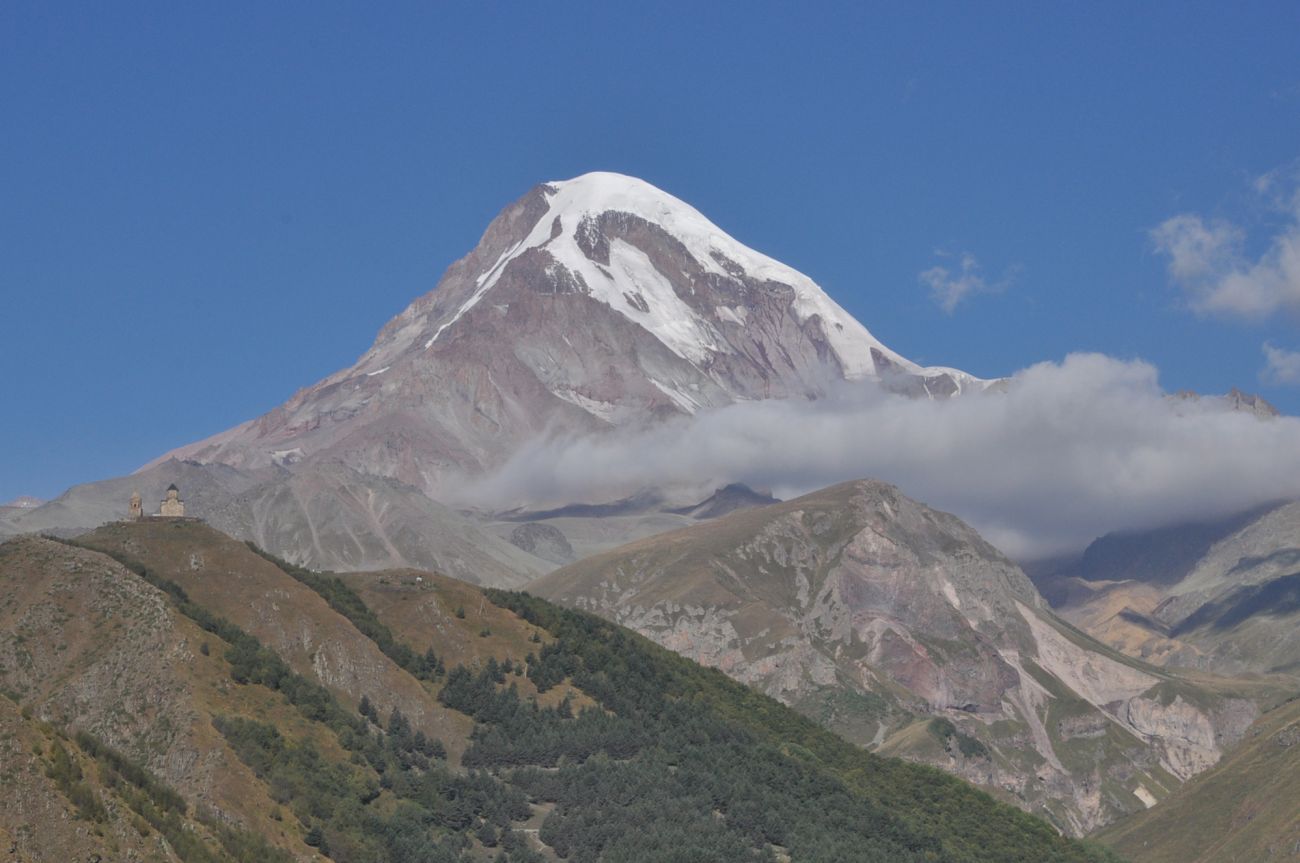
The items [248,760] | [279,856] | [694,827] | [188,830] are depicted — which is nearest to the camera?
[188,830]

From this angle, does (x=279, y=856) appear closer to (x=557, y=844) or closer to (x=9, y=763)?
(x=9, y=763)

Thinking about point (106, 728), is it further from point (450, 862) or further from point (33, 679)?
point (450, 862)

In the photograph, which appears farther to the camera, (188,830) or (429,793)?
(429,793)

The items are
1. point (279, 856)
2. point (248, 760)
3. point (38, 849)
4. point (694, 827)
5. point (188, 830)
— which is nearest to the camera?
point (38, 849)

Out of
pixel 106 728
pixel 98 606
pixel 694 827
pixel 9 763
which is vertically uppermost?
pixel 98 606

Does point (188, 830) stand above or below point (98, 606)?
below

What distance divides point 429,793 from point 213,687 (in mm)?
26225

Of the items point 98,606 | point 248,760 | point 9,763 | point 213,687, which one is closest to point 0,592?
point 98,606

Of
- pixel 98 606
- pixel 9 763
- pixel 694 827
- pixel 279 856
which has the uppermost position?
pixel 98 606

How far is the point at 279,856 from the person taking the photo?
5950 inches

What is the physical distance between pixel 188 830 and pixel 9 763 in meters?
19.6

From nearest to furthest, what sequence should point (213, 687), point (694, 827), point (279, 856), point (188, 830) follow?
point (188, 830), point (279, 856), point (213, 687), point (694, 827)

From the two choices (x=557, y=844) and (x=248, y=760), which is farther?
(x=557, y=844)

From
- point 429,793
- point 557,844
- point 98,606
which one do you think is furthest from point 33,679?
point 557,844
